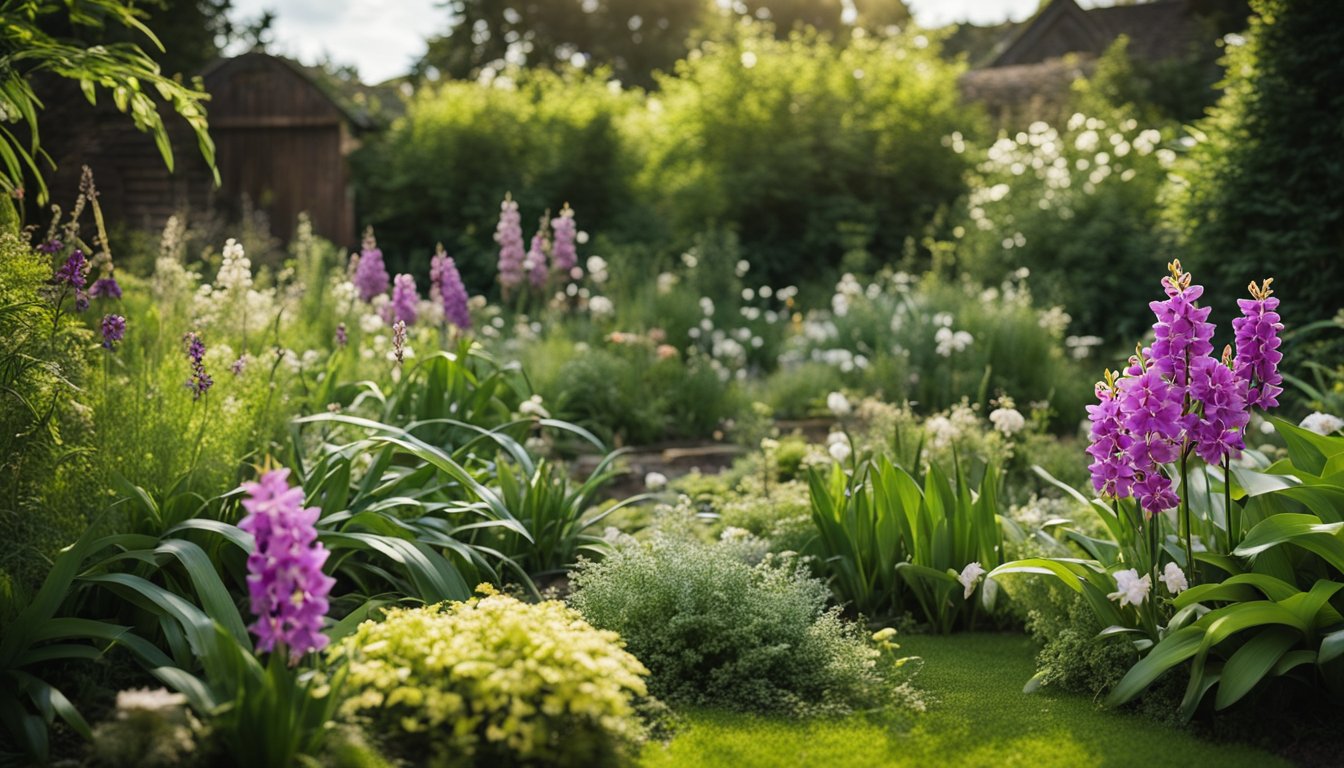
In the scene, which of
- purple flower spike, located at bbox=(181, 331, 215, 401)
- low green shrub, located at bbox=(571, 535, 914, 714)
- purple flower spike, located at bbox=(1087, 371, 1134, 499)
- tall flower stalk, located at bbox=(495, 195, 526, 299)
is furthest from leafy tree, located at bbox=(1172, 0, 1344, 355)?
purple flower spike, located at bbox=(181, 331, 215, 401)

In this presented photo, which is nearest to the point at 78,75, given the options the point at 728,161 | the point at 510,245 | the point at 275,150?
the point at 510,245

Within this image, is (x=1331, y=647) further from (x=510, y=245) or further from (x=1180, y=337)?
(x=510, y=245)

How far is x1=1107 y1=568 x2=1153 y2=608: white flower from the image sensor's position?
310 centimetres

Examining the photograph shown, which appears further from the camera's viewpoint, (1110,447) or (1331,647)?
(1110,447)

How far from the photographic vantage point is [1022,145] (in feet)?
41.5

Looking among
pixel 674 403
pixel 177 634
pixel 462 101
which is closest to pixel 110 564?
pixel 177 634

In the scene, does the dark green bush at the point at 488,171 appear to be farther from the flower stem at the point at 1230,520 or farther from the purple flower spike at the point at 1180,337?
the purple flower spike at the point at 1180,337

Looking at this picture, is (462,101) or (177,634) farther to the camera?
(462,101)

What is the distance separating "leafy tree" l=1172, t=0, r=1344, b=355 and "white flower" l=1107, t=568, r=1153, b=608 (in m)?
5.82

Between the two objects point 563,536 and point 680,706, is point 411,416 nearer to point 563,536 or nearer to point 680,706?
point 563,536

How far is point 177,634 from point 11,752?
47 cm

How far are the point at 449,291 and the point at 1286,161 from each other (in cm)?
616

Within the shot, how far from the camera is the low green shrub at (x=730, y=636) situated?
333 cm

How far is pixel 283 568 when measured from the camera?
230 centimetres
